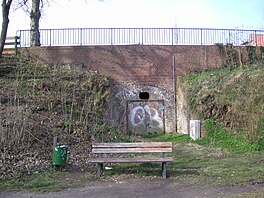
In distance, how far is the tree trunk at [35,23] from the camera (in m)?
22.8

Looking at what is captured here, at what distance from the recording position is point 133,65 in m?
21.5

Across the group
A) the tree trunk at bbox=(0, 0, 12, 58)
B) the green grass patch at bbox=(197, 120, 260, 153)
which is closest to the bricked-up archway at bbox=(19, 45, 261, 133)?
the green grass patch at bbox=(197, 120, 260, 153)

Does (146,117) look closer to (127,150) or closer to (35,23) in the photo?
(35,23)

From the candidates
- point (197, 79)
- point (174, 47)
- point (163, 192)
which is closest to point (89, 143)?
point (163, 192)

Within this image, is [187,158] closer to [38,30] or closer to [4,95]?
[4,95]

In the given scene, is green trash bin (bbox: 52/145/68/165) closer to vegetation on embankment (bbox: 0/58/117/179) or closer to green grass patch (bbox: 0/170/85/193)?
green grass patch (bbox: 0/170/85/193)

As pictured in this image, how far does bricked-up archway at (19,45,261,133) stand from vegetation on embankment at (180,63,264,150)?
7.66 feet

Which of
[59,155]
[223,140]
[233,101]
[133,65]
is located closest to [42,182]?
[59,155]

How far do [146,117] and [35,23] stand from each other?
9.28 m

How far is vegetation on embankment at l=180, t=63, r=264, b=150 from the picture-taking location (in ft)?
45.1

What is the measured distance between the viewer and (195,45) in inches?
874

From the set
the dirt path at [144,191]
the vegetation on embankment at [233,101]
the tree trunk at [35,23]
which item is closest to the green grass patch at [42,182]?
the dirt path at [144,191]

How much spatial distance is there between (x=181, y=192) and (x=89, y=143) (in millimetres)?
6591

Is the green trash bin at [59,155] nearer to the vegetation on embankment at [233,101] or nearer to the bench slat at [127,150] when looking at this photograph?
the bench slat at [127,150]
